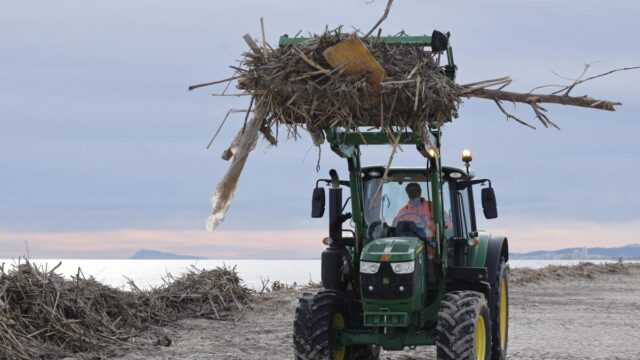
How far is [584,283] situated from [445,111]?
22130 millimetres

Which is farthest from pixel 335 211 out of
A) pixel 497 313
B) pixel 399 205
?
pixel 497 313

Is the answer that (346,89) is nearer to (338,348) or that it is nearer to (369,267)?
(369,267)

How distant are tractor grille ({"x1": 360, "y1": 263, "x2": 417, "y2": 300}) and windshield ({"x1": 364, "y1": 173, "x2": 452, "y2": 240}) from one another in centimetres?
83

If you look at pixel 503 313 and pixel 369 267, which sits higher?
pixel 369 267

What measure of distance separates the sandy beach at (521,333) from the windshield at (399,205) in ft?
9.43

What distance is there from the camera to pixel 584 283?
98.0ft

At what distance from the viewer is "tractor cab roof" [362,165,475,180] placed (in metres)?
10.4

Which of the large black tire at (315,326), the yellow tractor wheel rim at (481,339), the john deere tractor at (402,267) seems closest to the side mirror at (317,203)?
the john deere tractor at (402,267)

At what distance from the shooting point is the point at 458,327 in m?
9.08

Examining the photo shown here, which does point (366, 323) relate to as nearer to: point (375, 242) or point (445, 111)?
point (375, 242)

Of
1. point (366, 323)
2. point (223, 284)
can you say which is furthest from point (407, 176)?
point (223, 284)

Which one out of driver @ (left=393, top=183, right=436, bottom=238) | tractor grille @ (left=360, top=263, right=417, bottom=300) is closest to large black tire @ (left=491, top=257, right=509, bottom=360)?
driver @ (left=393, top=183, right=436, bottom=238)

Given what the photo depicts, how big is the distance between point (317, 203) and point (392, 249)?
124cm

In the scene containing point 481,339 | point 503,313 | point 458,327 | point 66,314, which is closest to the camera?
point 458,327
